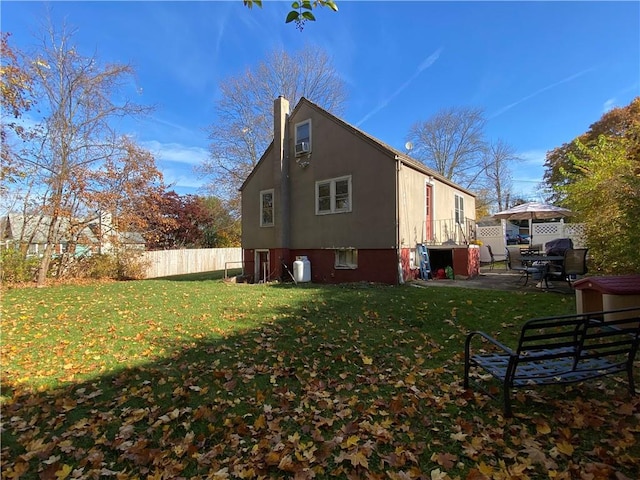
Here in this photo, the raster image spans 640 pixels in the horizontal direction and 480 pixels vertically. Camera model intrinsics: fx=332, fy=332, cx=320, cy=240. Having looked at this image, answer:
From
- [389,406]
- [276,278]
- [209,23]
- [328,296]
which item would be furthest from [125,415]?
[276,278]

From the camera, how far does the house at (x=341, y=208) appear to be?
487 inches

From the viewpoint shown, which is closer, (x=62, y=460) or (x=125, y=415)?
(x=62, y=460)

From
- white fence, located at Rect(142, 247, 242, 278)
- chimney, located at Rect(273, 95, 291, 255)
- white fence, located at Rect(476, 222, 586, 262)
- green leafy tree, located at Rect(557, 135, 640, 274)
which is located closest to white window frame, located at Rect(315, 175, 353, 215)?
chimney, located at Rect(273, 95, 291, 255)

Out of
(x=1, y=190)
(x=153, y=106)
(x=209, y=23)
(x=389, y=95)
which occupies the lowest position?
(x=1, y=190)

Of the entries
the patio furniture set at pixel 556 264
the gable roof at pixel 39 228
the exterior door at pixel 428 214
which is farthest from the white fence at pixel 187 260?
the patio furniture set at pixel 556 264

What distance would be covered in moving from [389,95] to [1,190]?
2394 centimetres

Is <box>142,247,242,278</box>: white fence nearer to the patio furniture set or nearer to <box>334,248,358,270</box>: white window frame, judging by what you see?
<box>334,248,358,270</box>: white window frame

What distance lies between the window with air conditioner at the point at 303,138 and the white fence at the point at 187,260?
34.5 feet

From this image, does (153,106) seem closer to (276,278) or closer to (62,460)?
(276,278)

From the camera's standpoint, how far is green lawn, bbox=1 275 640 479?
2654 mm

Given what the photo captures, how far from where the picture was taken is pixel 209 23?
26.8 feet

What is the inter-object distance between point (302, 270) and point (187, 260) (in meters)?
15.6

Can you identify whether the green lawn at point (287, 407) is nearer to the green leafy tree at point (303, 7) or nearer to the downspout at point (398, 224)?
the green leafy tree at point (303, 7)

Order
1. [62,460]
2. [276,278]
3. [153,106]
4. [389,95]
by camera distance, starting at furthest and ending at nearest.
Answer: [389,95], [153,106], [276,278], [62,460]
